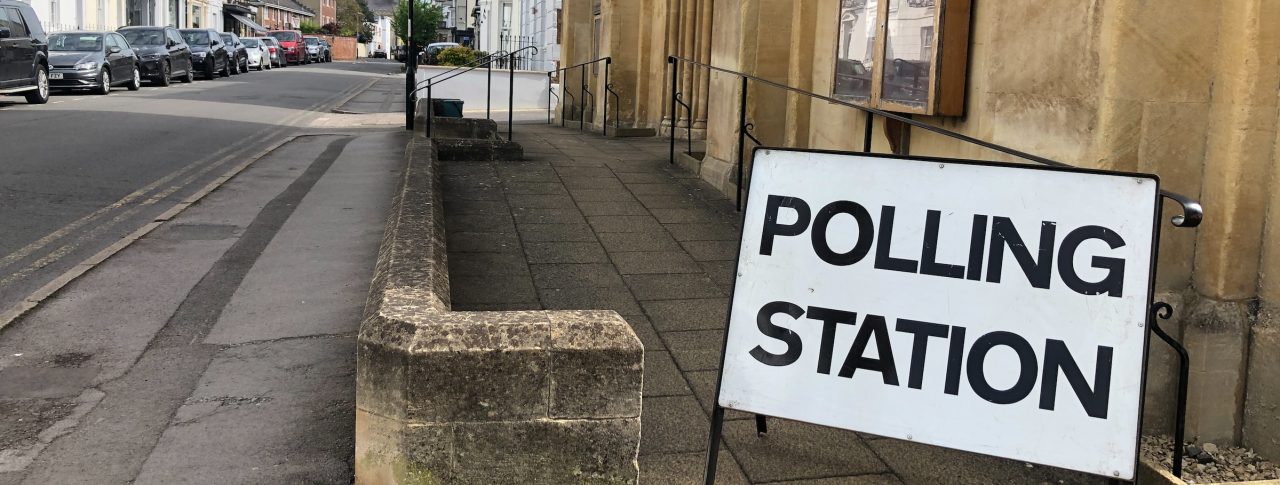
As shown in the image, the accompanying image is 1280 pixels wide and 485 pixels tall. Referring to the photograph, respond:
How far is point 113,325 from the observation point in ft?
19.9

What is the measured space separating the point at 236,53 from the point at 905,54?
3817 cm

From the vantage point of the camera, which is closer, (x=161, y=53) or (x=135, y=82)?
(x=135, y=82)

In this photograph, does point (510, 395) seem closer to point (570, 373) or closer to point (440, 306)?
point (570, 373)

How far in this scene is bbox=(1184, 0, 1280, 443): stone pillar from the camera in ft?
13.3

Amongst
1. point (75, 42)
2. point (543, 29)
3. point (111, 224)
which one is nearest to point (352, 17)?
point (543, 29)

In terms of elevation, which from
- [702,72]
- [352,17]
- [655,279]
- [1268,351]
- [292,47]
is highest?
[352,17]

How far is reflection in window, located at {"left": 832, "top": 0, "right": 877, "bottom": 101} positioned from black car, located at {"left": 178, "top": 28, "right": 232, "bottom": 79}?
103 feet

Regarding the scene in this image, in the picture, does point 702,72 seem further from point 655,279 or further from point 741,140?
point 655,279

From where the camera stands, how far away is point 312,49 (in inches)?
2571

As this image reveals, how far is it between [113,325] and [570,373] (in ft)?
12.1

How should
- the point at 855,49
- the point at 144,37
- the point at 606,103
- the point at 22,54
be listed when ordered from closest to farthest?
the point at 855,49, the point at 606,103, the point at 22,54, the point at 144,37

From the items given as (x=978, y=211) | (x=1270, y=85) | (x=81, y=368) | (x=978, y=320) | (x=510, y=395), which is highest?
(x=1270, y=85)

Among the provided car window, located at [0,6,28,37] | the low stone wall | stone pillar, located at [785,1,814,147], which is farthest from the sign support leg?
car window, located at [0,6,28,37]

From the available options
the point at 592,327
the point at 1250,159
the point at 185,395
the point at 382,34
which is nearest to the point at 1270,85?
the point at 1250,159
